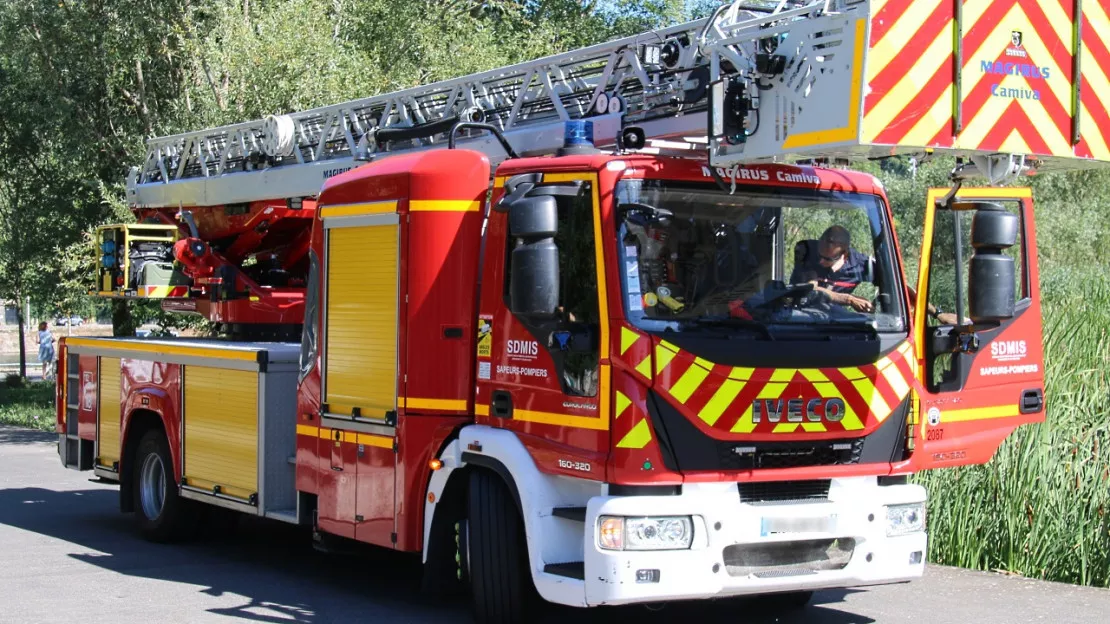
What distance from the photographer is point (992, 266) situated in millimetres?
6797

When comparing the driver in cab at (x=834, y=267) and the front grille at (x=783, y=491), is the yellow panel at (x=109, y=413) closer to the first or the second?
the front grille at (x=783, y=491)

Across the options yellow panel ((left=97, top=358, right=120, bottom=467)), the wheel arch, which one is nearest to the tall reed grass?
the wheel arch

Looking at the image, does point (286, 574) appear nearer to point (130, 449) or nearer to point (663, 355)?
point (130, 449)

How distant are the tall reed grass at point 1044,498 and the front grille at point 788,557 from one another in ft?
10.1

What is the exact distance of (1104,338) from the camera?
34.4 feet

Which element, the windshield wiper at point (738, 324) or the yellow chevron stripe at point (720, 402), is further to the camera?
the windshield wiper at point (738, 324)

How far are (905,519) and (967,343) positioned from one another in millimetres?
1116

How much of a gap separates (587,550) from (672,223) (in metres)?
1.67

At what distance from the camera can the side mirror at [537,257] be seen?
6402 millimetres

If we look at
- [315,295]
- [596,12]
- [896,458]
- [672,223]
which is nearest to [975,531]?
[896,458]

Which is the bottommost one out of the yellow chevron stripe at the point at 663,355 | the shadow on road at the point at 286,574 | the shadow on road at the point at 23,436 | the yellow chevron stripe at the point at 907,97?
the shadow on road at the point at 23,436

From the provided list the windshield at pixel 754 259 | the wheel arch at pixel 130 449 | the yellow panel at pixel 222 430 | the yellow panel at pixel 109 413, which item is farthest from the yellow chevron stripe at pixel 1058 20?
the yellow panel at pixel 109 413

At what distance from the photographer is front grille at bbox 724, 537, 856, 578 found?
6.55m

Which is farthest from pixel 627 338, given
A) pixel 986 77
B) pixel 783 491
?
pixel 986 77
